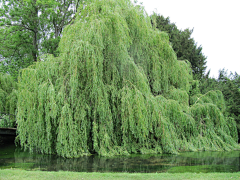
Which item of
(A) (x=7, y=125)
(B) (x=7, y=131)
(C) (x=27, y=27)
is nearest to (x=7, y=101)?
(A) (x=7, y=125)

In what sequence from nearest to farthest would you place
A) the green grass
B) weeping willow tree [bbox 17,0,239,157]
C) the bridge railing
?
1. the green grass
2. weeping willow tree [bbox 17,0,239,157]
3. the bridge railing

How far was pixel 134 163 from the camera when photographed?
758 centimetres

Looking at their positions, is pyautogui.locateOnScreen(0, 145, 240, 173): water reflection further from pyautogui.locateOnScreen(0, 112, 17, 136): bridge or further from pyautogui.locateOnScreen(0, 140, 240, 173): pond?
pyautogui.locateOnScreen(0, 112, 17, 136): bridge

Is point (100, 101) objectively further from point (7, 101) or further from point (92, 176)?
point (7, 101)

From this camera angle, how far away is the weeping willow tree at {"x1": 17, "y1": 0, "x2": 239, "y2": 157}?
8.75 metres

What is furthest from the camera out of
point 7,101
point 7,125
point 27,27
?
point 27,27

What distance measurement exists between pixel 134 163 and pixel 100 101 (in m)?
2.67

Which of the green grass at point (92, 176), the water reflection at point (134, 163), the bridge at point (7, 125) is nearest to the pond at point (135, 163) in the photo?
the water reflection at point (134, 163)

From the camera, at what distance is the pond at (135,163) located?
22.4 feet

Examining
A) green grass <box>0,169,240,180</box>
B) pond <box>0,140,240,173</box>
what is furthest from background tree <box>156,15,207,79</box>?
green grass <box>0,169,240,180</box>

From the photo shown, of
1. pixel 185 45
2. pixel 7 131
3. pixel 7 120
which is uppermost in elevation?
pixel 185 45

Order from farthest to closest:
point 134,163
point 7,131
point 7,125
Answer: point 7,125
point 7,131
point 134,163

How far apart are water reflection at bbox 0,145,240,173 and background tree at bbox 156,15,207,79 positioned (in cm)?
1211

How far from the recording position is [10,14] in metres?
18.2
